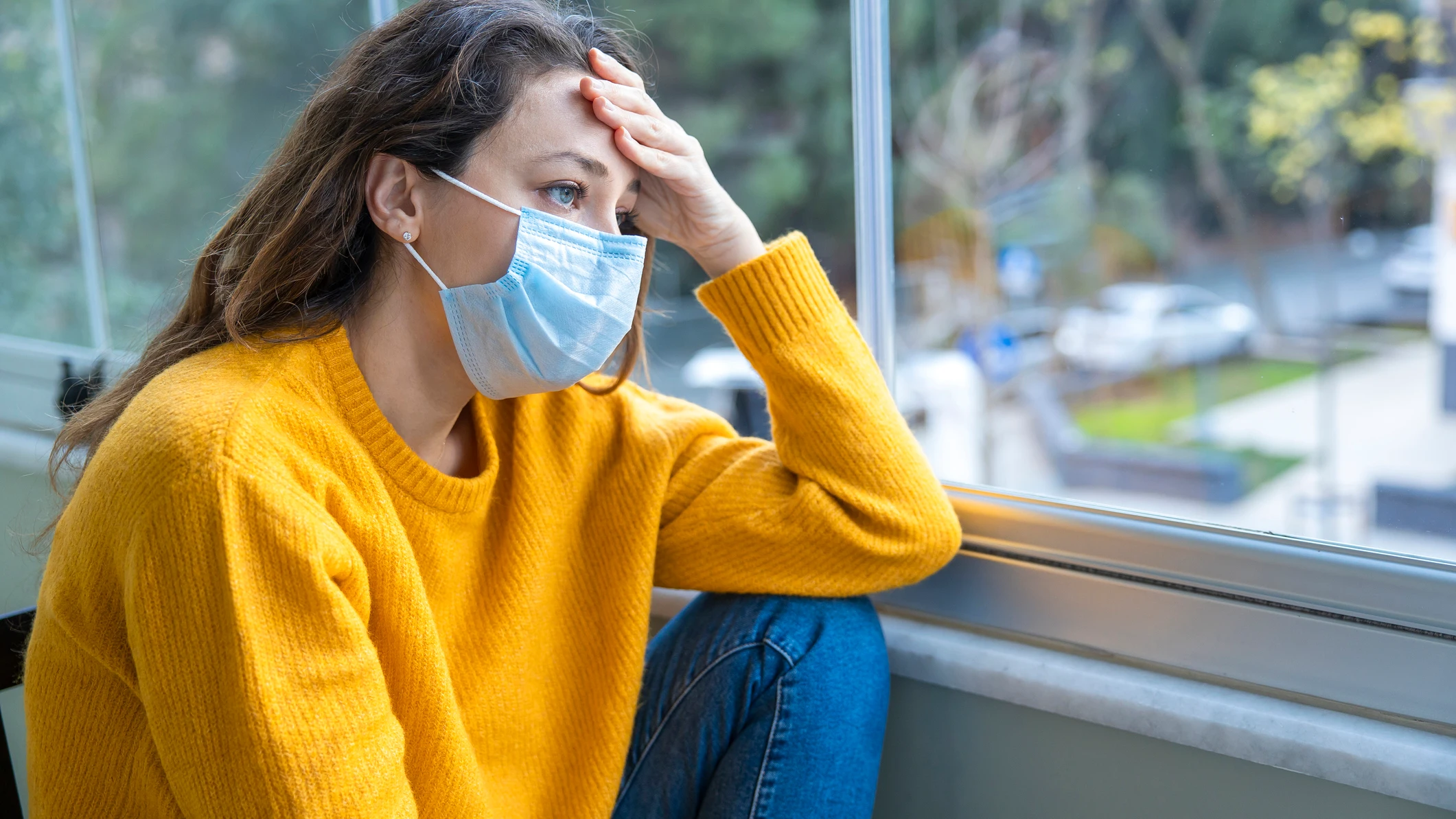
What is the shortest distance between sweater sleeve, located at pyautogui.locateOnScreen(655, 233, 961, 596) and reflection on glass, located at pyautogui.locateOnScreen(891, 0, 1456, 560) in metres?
3.04

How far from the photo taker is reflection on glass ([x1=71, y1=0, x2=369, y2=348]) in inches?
116

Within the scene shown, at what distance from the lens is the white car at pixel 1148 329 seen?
5297 millimetres

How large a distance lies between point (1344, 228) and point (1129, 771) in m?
4.48

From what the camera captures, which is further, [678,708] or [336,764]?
[678,708]

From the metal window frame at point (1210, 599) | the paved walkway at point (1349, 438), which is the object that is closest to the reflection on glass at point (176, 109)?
the metal window frame at point (1210, 599)

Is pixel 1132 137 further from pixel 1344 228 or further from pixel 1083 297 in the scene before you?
pixel 1344 228

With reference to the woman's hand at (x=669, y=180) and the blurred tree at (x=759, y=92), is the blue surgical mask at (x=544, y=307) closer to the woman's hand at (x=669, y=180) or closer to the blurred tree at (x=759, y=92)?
the woman's hand at (x=669, y=180)

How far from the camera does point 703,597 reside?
1.20 m

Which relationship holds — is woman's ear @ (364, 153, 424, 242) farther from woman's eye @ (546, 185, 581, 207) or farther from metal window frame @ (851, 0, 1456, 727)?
metal window frame @ (851, 0, 1456, 727)

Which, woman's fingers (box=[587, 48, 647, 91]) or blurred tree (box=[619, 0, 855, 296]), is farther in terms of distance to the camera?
blurred tree (box=[619, 0, 855, 296])

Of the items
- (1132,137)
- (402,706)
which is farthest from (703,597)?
(1132,137)

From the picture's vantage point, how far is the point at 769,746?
104 cm

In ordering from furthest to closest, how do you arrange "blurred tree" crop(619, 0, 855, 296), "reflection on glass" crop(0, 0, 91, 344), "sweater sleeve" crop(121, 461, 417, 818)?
1. "blurred tree" crop(619, 0, 855, 296)
2. "reflection on glass" crop(0, 0, 91, 344)
3. "sweater sleeve" crop(121, 461, 417, 818)

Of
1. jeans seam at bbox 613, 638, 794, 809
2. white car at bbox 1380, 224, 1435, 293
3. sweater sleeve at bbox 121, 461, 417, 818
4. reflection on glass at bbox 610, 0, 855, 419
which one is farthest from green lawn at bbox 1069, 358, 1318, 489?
sweater sleeve at bbox 121, 461, 417, 818
